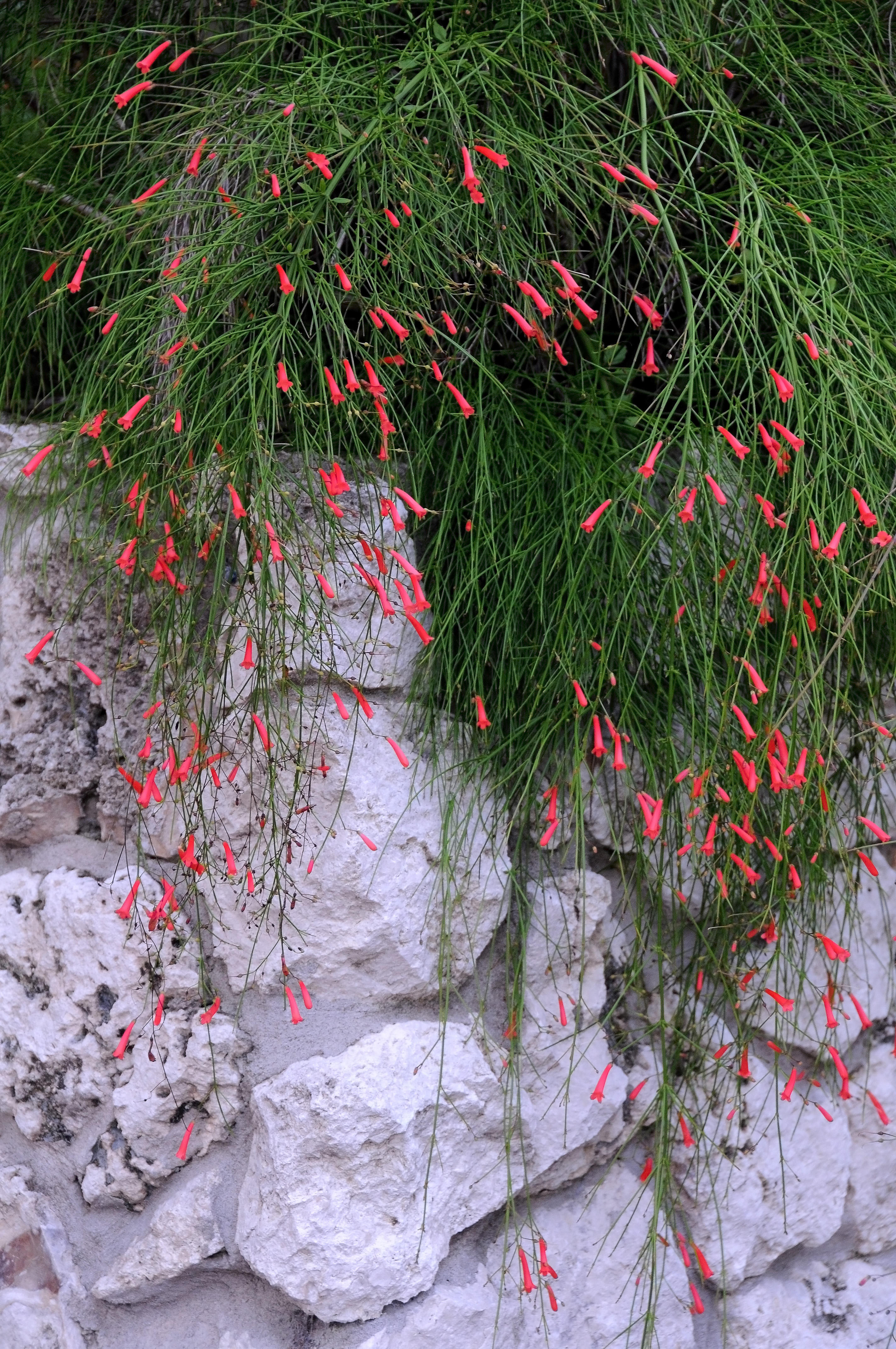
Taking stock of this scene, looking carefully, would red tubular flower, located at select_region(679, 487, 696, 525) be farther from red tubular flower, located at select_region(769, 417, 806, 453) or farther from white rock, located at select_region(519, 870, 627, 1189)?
white rock, located at select_region(519, 870, 627, 1189)

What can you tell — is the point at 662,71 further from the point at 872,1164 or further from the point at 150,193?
the point at 872,1164

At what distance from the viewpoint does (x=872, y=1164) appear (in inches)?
55.1

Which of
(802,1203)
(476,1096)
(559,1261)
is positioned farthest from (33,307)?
(802,1203)

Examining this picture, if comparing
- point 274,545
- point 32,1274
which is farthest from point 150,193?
point 32,1274

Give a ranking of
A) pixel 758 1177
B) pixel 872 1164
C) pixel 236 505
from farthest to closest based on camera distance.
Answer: pixel 872 1164 < pixel 758 1177 < pixel 236 505

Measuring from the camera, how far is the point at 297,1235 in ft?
3.65

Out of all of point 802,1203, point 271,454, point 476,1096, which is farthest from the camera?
point 802,1203

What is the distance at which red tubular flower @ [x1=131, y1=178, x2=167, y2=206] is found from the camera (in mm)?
1137

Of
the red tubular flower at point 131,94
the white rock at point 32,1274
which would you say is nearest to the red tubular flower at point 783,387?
the red tubular flower at point 131,94

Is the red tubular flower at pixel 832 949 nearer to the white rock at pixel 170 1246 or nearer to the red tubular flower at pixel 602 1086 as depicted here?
the red tubular flower at pixel 602 1086

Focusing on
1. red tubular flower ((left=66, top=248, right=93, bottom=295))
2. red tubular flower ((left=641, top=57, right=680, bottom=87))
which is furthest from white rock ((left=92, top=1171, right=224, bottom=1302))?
red tubular flower ((left=641, top=57, right=680, bottom=87))

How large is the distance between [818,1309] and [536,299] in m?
1.23

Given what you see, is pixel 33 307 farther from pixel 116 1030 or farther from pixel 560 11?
pixel 116 1030

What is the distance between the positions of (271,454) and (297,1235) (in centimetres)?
78
